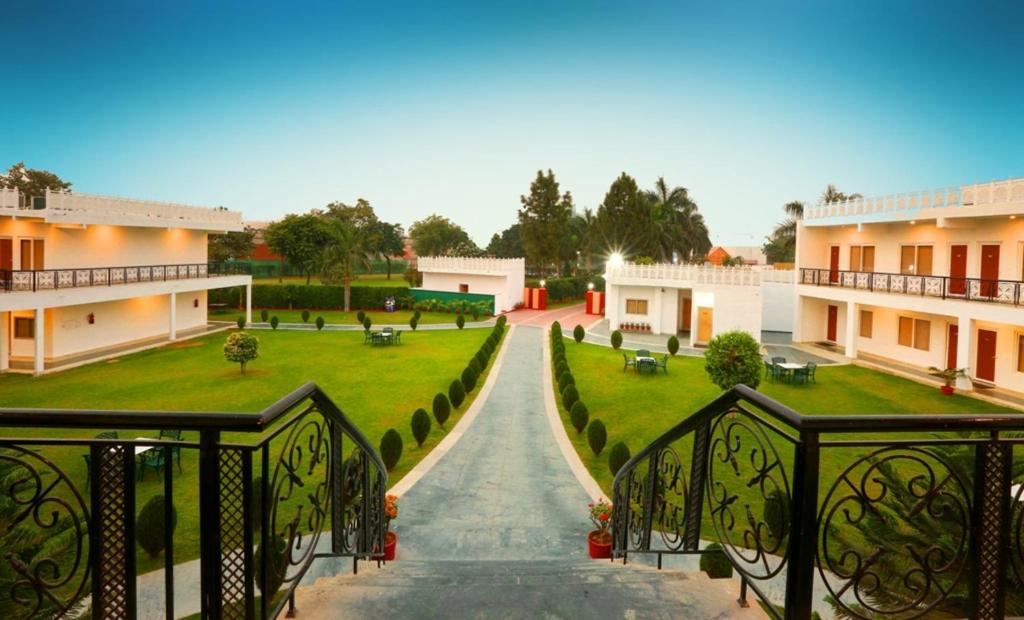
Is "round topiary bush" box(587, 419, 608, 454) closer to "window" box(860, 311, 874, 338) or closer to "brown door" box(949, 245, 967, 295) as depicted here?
"brown door" box(949, 245, 967, 295)

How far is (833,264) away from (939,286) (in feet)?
29.5

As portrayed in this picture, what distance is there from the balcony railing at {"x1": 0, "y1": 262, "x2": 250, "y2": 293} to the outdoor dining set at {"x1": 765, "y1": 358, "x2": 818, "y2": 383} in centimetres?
2911

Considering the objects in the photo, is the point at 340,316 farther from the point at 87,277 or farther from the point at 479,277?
the point at 87,277

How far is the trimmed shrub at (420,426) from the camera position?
14602 mm

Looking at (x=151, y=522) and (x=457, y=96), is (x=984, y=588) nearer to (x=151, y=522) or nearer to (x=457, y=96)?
(x=151, y=522)

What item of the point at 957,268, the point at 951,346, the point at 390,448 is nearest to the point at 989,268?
the point at 957,268

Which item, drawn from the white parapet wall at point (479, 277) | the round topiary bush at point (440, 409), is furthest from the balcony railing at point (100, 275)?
the round topiary bush at point (440, 409)

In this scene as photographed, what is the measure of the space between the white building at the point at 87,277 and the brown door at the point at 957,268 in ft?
118

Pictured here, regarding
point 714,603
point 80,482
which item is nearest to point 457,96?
point 80,482

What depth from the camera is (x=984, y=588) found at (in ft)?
9.24

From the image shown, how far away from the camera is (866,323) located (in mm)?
30062

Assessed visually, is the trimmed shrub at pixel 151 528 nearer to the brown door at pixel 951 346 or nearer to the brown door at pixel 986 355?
the brown door at pixel 986 355

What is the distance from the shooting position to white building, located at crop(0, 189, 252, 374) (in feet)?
79.2

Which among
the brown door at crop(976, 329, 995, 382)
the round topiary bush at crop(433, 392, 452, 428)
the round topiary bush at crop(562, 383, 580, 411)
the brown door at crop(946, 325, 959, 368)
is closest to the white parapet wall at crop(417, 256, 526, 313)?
the round topiary bush at crop(562, 383, 580, 411)
